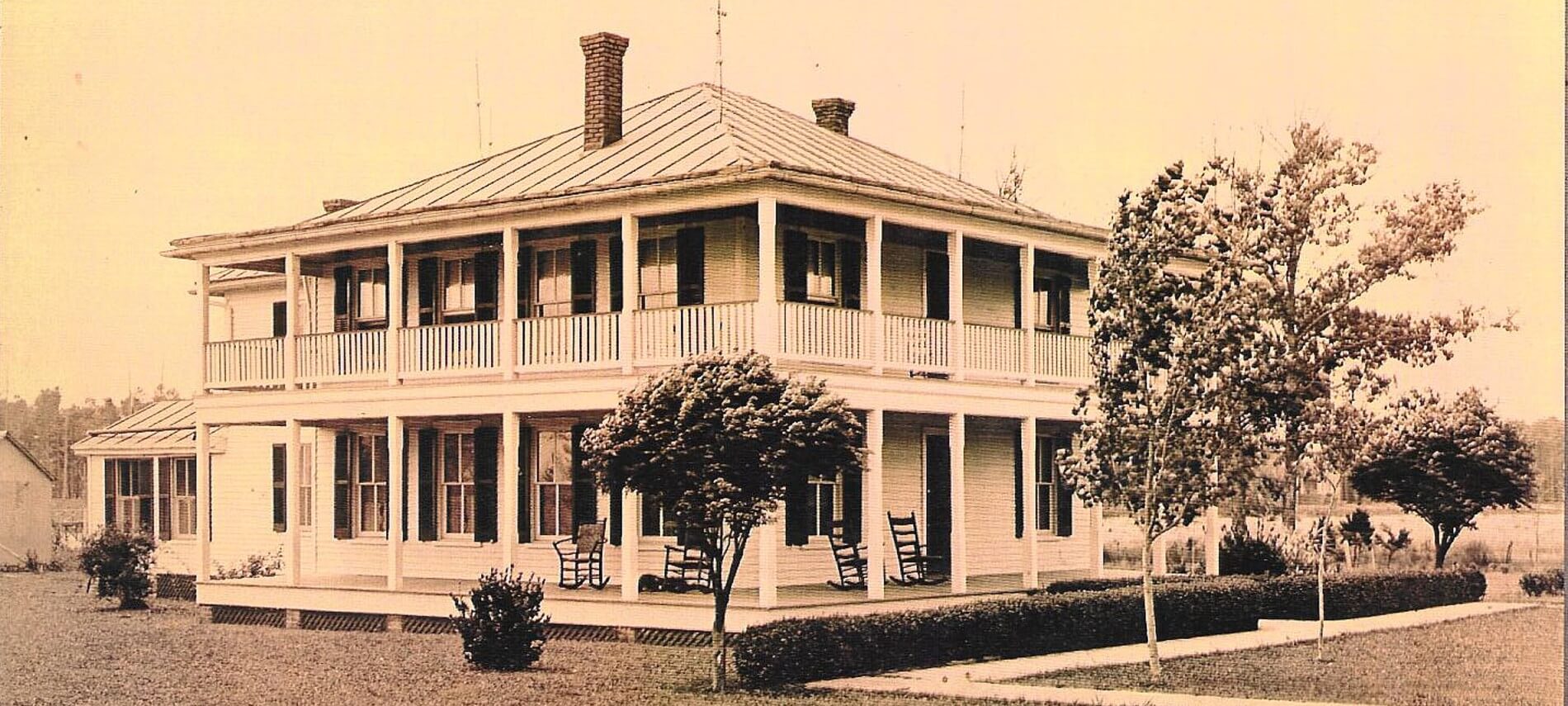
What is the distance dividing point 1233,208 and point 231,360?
14763 mm

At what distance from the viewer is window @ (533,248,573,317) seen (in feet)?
87.2

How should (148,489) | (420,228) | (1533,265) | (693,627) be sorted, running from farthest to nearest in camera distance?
(148,489) → (420,228) → (693,627) → (1533,265)

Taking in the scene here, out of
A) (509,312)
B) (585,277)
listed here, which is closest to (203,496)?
(509,312)

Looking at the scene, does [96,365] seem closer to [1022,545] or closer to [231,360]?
[231,360]

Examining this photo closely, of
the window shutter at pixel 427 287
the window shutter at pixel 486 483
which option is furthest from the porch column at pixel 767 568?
the window shutter at pixel 427 287

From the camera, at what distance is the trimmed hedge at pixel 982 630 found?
19.3 metres

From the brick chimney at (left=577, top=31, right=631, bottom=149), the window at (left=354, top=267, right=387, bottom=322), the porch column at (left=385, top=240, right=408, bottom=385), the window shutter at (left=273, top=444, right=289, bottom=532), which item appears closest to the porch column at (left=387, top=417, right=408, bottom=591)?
the porch column at (left=385, top=240, right=408, bottom=385)

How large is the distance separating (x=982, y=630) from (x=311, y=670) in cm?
766

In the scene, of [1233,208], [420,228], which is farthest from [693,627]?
[1233,208]

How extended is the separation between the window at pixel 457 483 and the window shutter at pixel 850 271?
6.49m

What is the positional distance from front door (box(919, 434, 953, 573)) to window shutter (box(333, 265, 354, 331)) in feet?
29.7

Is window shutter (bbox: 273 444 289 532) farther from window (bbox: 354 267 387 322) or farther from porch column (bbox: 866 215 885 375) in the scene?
porch column (bbox: 866 215 885 375)

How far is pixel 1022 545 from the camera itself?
29.6 meters

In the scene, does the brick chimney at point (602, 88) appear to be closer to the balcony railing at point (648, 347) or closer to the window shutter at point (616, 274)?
the window shutter at point (616, 274)
